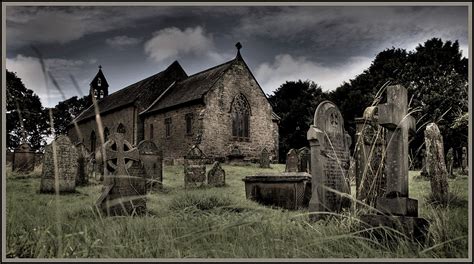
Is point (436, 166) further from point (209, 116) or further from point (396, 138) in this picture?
point (209, 116)

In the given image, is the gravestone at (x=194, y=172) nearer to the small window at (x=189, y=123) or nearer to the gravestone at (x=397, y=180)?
the gravestone at (x=397, y=180)

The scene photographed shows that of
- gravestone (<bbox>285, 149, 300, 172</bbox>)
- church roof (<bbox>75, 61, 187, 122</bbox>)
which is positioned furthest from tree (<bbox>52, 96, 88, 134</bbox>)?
church roof (<bbox>75, 61, 187, 122</bbox>)

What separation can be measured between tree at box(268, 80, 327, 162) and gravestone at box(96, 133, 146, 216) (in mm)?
20809

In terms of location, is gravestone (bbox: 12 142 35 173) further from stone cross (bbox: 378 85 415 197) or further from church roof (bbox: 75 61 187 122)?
church roof (bbox: 75 61 187 122)

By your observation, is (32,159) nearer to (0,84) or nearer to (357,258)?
(0,84)

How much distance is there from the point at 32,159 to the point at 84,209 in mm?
9348

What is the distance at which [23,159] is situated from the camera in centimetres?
1344

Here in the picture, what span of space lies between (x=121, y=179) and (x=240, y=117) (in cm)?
1758

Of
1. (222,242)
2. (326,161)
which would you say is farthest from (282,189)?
(222,242)

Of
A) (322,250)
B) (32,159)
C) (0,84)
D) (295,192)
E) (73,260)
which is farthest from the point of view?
(32,159)

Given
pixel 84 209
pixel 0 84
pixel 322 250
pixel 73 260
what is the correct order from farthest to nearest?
pixel 84 209
pixel 0 84
pixel 322 250
pixel 73 260

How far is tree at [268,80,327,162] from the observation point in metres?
28.2

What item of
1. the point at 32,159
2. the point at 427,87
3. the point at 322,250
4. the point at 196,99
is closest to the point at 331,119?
the point at 322,250

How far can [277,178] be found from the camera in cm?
782
